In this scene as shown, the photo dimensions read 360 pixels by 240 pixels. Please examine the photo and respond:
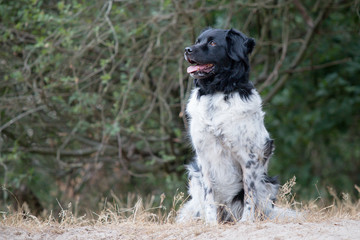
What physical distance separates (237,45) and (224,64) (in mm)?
221

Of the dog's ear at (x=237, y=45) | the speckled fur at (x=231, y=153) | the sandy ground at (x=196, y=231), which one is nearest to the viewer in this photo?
the sandy ground at (x=196, y=231)

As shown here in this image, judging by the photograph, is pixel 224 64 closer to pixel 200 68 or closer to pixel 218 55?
pixel 218 55

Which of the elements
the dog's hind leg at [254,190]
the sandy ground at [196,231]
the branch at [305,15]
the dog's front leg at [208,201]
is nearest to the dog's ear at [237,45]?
the dog's hind leg at [254,190]

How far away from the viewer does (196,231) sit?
443cm

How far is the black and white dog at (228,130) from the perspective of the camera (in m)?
5.08

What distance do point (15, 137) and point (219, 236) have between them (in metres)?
5.60

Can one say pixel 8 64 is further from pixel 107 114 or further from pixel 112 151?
pixel 112 151

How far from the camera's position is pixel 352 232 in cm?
409

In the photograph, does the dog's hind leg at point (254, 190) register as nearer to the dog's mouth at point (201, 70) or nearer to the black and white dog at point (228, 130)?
the black and white dog at point (228, 130)

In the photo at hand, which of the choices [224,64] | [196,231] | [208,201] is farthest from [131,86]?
[196,231]

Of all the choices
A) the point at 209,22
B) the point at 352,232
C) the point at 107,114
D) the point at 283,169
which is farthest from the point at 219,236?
the point at 283,169

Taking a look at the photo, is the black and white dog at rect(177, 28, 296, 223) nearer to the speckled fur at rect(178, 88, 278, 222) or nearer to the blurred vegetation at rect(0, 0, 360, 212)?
the speckled fur at rect(178, 88, 278, 222)

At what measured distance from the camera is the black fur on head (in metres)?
5.19

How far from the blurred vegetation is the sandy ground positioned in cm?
191
